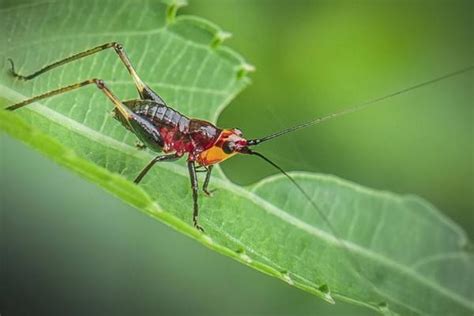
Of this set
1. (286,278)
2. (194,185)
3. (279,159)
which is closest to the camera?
(286,278)

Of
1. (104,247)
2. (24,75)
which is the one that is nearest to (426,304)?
(104,247)

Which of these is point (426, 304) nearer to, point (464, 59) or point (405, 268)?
point (405, 268)

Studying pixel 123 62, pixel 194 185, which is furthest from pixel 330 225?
pixel 123 62

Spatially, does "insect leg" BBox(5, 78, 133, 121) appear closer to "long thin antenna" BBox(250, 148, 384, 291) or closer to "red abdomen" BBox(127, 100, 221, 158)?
"red abdomen" BBox(127, 100, 221, 158)

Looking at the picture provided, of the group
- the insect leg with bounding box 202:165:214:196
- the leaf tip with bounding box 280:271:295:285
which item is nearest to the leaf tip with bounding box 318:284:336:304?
the leaf tip with bounding box 280:271:295:285

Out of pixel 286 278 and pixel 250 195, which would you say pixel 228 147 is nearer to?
pixel 250 195
